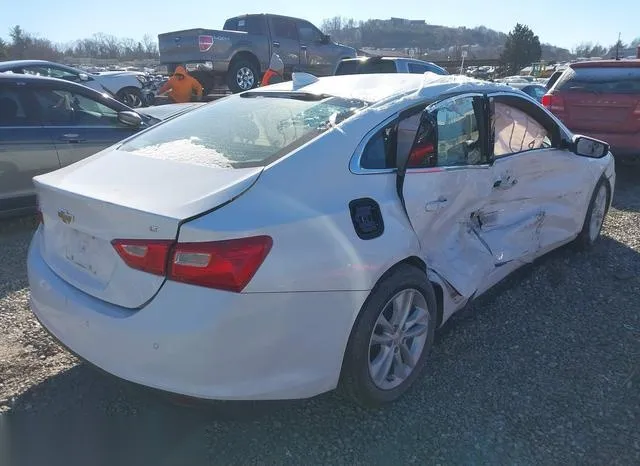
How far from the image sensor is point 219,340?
205 cm

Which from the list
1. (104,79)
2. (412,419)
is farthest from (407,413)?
(104,79)

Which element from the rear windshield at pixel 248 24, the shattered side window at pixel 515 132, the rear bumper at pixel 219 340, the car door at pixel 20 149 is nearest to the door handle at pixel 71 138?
the car door at pixel 20 149

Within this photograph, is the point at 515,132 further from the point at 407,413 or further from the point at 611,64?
the point at 611,64

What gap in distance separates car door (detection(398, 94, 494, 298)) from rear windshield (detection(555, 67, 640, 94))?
479 cm

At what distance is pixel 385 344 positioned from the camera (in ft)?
8.80

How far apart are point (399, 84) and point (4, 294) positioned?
3069mm

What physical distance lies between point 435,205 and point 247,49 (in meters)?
11.8

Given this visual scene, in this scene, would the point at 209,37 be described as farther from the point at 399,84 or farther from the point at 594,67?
the point at 399,84

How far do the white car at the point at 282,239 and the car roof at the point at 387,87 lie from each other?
0.02 meters

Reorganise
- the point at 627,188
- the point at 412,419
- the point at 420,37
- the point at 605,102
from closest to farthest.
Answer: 1. the point at 412,419
2. the point at 605,102
3. the point at 627,188
4. the point at 420,37

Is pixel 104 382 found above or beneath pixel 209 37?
beneath

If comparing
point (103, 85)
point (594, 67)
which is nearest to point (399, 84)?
point (594, 67)

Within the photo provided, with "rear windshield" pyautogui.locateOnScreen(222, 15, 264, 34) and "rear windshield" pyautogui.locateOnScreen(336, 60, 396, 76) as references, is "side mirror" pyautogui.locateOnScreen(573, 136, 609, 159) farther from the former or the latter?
"rear windshield" pyautogui.locateOnScreen(222, 15, 264, 34)

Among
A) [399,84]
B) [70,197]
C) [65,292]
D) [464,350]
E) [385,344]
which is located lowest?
[464,350]
